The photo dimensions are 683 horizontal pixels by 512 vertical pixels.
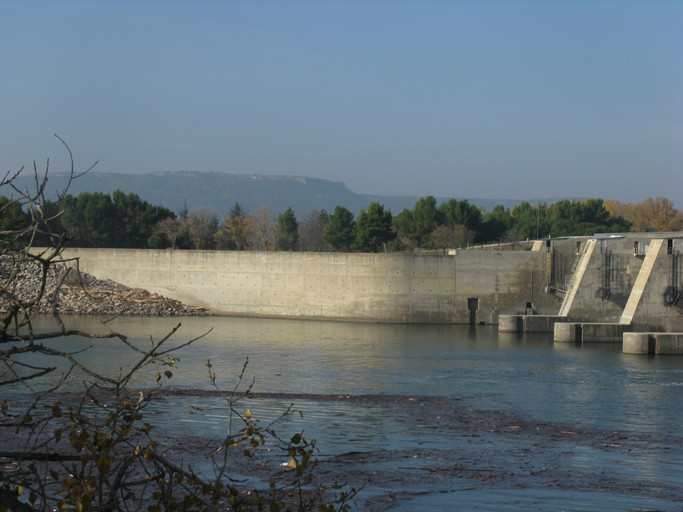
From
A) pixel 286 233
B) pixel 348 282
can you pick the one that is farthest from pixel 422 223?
pixel 348 282

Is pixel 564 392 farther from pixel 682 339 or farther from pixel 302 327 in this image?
pixel 302 327

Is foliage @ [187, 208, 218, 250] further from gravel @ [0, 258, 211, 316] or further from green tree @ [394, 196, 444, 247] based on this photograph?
green tree @ [394, 196, 444, 247]

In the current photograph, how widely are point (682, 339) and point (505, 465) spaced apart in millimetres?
18972

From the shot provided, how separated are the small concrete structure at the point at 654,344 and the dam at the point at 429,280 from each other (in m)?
3.85

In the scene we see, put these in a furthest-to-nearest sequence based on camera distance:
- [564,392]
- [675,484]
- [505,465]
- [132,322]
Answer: [132,322]
[564,392]
[505,465]
[675,484]

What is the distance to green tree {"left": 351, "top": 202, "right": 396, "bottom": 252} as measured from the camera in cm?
5844

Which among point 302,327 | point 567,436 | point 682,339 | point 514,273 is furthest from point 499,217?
point 567,436

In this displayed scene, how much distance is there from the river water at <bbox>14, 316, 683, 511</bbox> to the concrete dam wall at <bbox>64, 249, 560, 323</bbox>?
580 centimetres

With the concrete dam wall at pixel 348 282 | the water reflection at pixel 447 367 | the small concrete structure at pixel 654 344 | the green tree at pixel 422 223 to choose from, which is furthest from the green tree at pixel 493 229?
the small concrete structure at pixel 654 344

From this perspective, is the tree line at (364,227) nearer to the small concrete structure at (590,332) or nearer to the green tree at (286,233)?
the green tree at (286,233)

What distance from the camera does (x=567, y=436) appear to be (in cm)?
1319

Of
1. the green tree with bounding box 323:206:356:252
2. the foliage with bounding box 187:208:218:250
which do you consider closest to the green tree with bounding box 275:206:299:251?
the foliage with bounding box 187:208:218:250

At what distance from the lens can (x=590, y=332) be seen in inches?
1170

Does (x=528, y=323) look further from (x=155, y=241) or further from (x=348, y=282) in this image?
(x=155, y=241)
